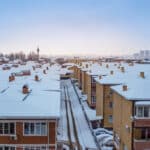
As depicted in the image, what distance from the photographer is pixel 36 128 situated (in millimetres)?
21703

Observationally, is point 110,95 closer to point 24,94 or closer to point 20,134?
point 24,94

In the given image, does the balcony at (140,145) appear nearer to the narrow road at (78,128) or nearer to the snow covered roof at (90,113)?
the narrow road at (78,128)

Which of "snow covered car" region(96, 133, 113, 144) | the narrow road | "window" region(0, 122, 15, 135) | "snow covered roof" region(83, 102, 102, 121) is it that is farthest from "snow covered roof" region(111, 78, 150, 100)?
"snow covered roof" region(83, 102, 102, 121)

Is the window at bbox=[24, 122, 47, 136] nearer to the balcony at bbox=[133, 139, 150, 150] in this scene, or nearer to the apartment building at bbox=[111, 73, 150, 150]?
the apartment building at bbox=[111, 73, 150, 150]

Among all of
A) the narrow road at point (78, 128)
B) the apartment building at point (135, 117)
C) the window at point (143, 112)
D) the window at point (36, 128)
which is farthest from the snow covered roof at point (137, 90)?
the window at point (36, 128)

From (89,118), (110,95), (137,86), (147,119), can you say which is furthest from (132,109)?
(89,118)

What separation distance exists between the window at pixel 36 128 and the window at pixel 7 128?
0.82 meters

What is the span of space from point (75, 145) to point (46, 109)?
10.0 meters

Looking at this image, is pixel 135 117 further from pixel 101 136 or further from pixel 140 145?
pixel 101 136

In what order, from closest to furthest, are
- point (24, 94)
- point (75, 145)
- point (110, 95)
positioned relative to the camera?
point (24, 94), point (75, 145), point (110, 95)

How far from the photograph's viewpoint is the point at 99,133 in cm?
3497

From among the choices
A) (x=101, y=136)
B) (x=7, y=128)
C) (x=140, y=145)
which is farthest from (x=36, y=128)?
(x=101, y=136)

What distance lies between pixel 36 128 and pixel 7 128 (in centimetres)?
185

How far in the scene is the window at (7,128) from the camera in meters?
21.7
